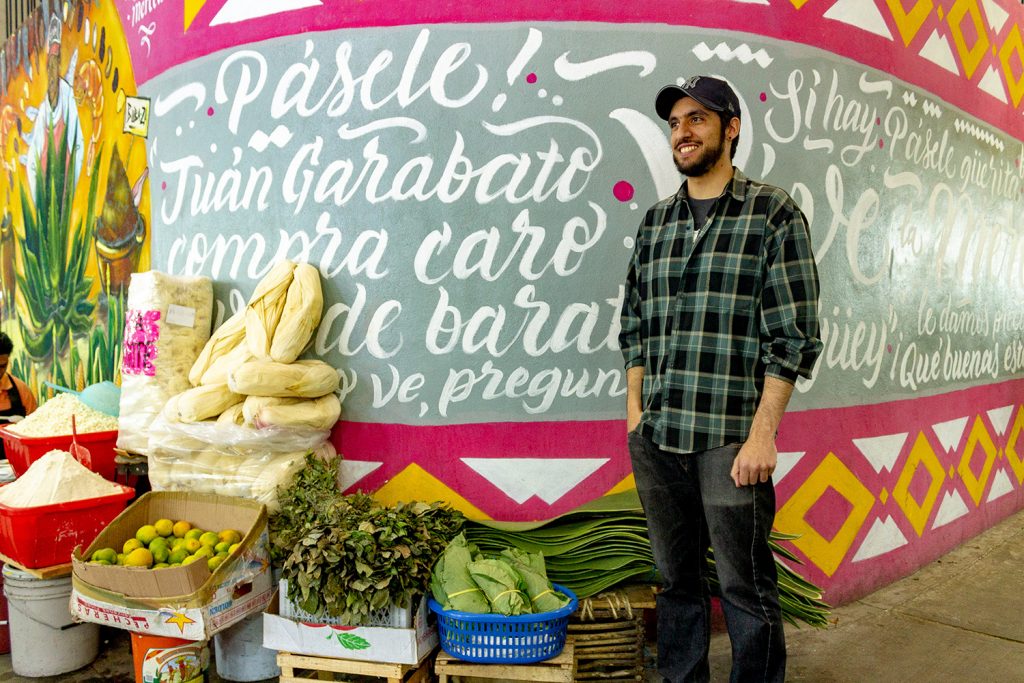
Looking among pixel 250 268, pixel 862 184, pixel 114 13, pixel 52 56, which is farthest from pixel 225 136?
pixel 52 56

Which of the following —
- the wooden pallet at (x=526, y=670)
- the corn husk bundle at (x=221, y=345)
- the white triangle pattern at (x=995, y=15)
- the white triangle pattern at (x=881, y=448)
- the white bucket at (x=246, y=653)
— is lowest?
the white bucket at (x=246, y=653)

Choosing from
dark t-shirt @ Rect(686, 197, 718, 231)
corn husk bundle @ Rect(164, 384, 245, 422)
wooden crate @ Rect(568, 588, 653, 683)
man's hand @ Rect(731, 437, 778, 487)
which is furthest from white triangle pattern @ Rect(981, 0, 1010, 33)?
corn husk bundle @ Rect(164, 384, 245, 422)

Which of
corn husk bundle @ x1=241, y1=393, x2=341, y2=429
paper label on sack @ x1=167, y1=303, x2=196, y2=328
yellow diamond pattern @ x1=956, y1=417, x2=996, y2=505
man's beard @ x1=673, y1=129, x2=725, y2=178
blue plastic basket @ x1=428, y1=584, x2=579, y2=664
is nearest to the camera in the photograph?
man's beard @ x1=673, y1=129, x2=725, y2=178

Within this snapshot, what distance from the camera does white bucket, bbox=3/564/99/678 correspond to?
11.6ft

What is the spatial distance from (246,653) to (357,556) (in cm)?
95

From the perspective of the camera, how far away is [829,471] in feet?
13.4

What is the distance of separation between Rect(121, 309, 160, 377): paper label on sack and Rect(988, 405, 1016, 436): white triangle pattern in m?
5.84

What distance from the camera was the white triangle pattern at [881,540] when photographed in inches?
171

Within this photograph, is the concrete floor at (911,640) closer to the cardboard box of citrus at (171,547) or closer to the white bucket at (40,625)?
the white bucket at (40,625)

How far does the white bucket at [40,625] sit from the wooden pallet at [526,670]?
1917 mm

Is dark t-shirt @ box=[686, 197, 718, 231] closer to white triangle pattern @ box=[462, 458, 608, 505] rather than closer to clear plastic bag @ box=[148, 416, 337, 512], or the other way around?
→ white triangle pattern @ box=[462, 458, 608, 505]

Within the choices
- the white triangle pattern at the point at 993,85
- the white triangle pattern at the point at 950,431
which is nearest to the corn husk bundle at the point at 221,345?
the white triangle pattern at the point at 950,431

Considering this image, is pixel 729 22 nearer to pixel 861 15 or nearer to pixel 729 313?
pixel 861 15

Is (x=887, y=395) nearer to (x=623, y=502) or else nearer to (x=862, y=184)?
(x=862, y=184)
